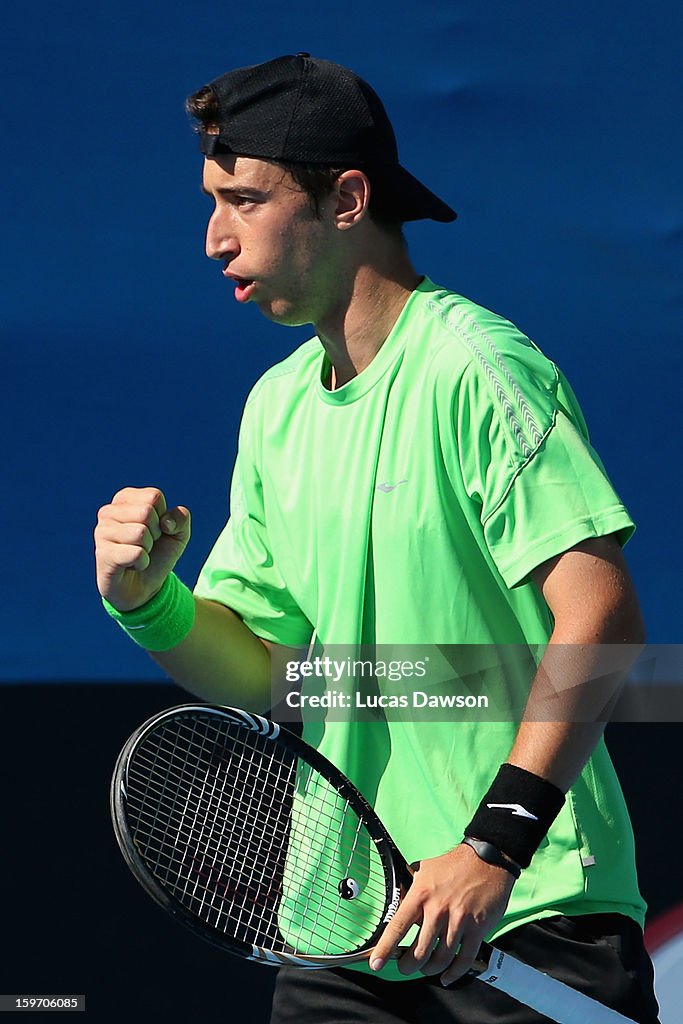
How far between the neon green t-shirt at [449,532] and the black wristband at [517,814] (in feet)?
0.66

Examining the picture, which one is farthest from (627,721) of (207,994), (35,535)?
(35,535)

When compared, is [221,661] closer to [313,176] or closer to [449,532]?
[449,532]

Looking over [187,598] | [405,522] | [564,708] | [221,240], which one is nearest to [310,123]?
[221,240]

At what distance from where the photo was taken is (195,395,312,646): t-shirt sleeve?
2.27 m

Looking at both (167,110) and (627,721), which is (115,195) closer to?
(167,110)

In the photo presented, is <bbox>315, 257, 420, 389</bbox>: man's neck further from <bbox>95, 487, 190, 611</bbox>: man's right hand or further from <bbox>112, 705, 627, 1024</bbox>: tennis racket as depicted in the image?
<bbox>112, 705, 627, 1024</bbox>: tennis racket

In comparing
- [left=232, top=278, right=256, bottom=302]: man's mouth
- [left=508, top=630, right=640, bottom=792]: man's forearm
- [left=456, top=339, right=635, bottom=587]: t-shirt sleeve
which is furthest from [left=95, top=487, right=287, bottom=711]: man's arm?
[left=508, top=630, right=640, bottom=792]: man's forearm

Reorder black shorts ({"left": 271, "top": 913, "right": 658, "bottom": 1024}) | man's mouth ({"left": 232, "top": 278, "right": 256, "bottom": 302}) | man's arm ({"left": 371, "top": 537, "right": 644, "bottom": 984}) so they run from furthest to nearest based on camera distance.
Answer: man's mouth ({"left": 232, "top": 278, "right": 256, "bottom": 302}) → black shorts ({"left": 271, "top": 913, "right": 658, "bottom": 1024}) → man's arm ({"left": 371, "top": 537, "right": 644, "bottom": 984})

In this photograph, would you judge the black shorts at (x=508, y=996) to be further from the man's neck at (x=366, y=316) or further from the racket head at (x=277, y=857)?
the man's neck at (x=366, y=316)

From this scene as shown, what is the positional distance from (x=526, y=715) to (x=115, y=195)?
1.54m

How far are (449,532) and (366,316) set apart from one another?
1.00ft

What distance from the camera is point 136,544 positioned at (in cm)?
201

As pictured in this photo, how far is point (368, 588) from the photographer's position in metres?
2.05

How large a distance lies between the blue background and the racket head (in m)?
0.88
